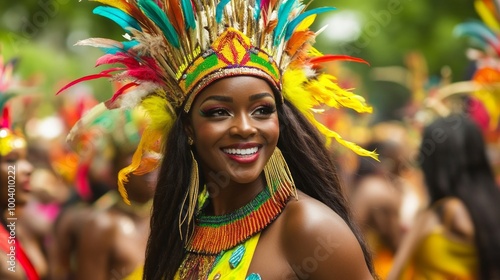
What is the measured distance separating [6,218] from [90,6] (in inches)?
592

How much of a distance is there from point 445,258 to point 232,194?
3131 millimetres

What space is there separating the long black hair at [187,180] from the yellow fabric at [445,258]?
288 cm

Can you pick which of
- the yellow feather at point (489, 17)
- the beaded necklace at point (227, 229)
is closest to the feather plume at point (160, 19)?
the beaded necklace at point (227, 229)

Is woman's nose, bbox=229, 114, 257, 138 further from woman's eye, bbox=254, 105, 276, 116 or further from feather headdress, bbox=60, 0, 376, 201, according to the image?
feather headdress, bbox=60, 0, 376, 201

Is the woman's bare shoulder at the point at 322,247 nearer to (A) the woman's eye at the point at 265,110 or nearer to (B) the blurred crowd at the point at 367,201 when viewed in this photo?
(A) the woman's eye at the point at 265,110

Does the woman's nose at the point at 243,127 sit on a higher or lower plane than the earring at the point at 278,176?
higher

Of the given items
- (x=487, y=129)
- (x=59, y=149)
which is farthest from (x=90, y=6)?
(x=487, y=129)

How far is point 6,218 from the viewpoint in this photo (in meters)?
6.22

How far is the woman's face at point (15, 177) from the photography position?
20.7 feet

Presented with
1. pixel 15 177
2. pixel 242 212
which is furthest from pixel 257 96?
pixel 15 177

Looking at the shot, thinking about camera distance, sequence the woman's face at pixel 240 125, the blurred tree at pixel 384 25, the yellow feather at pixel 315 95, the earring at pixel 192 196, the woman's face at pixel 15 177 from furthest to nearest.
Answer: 1. the blurred tree at pixel 384 25
2. the woman's face at pixel 15 177
3. the earring at pixel 192 196
4. the yellow feather at pixel 315 95
5. the woman's face at pixel 240 125

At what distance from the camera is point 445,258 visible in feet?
21.6

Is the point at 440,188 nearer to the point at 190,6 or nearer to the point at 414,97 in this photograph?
the point at 190,6

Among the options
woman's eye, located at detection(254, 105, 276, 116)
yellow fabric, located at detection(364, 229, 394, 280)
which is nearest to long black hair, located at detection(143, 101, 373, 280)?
woman's eye, located at detection(254, 105, 276, 116)
